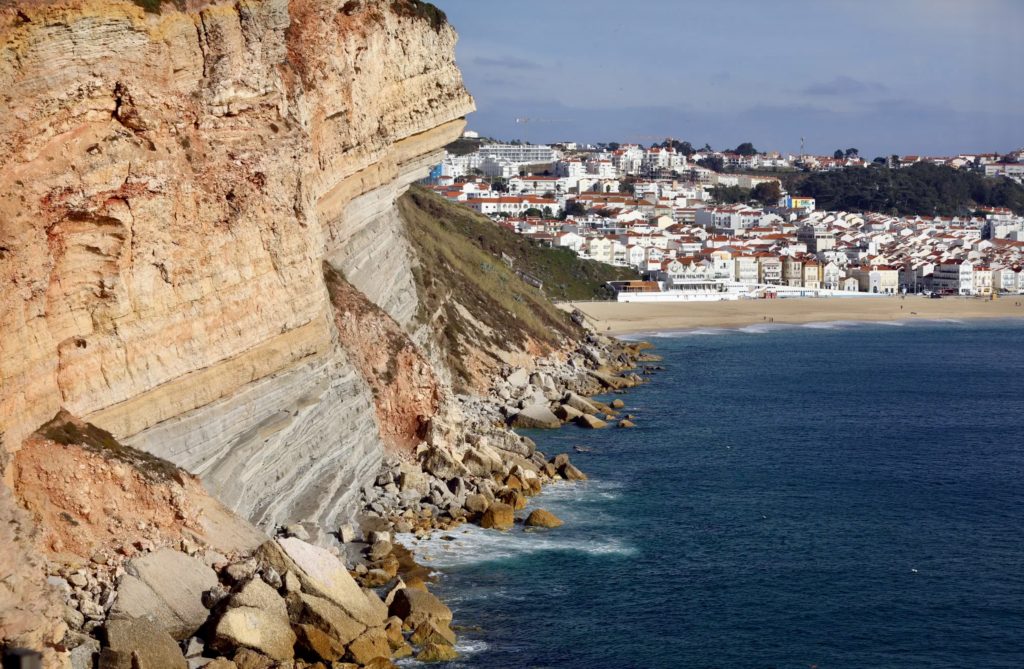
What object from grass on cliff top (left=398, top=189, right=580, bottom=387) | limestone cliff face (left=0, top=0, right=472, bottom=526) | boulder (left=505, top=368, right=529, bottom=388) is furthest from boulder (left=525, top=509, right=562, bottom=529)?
boulder (left=505, top=368, right=529, bottom=388)

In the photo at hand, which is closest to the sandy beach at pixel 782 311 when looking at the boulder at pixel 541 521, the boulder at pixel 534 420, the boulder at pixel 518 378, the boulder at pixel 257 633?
the boulder at pixel 518 378

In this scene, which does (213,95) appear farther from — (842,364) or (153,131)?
(842,364)

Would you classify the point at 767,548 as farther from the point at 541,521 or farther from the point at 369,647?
the point at 369,647

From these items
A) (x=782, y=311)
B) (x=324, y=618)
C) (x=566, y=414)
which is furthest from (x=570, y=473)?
(x=782, y=311)

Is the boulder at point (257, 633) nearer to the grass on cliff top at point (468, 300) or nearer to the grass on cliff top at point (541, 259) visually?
the grass on cliff top at point (468, 300)

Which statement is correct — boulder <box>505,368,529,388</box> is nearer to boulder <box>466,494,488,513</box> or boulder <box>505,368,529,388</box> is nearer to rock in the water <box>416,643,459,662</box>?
boulder <box>466,494,488,513</box>

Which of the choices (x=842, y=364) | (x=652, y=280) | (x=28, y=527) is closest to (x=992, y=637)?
(x=28, y=527)
